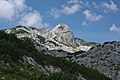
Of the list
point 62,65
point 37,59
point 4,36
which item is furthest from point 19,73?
point 4,36

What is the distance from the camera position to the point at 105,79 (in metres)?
146

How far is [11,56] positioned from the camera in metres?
97.1

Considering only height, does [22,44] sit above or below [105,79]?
above

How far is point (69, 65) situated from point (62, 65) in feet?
22.6

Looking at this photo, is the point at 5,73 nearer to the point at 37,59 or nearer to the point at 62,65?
the point at 37,59

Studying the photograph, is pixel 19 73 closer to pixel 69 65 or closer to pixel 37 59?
pixel 37 59

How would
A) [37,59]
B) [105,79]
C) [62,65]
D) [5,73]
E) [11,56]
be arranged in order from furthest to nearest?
1. [105,79]
2. [62,65]
3. [37,59]
4. [11,56]
5. [5,73]

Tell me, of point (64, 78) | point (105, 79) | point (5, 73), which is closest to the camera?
point (64, 78)

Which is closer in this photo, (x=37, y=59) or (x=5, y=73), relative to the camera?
(x=5, y=73)

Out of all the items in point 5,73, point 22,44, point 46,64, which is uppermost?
point 22,44

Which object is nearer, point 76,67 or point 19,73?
point 19,73

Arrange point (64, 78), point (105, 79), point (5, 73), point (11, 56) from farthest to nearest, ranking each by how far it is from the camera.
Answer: point (105, 79) → point (11, 56) → point (5, 73) → point (64, 78)

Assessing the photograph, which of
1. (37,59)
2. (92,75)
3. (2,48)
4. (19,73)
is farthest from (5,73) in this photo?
(92,75)

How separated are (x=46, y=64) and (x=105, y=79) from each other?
41631 millimetres
